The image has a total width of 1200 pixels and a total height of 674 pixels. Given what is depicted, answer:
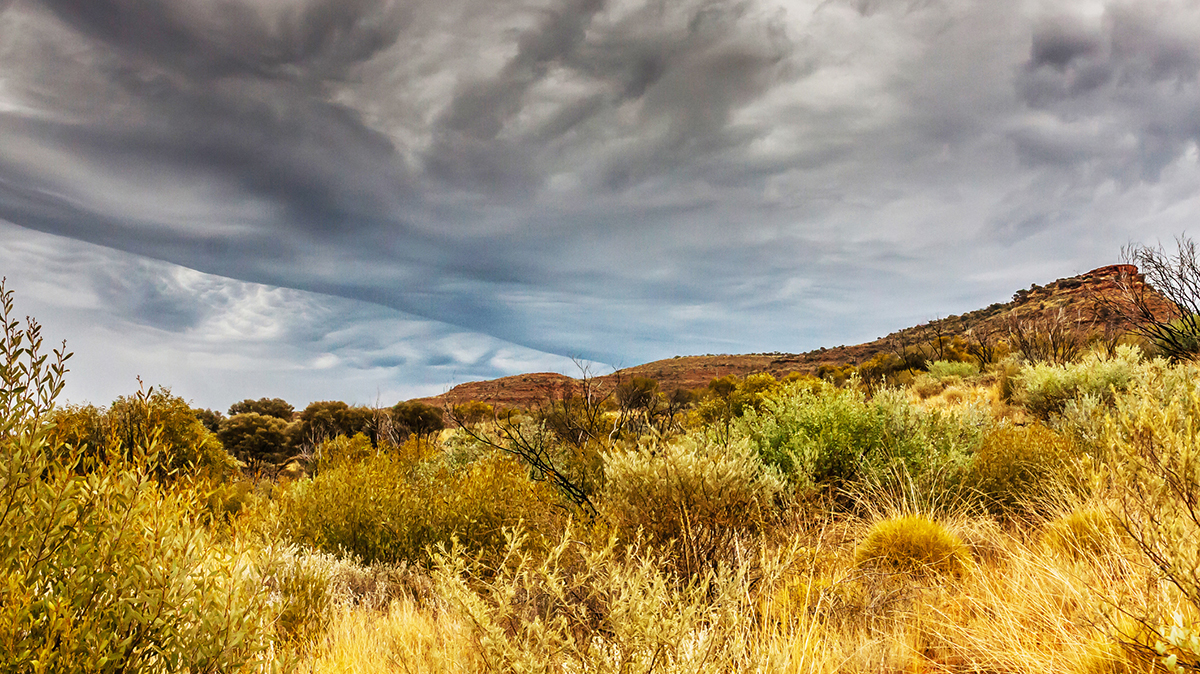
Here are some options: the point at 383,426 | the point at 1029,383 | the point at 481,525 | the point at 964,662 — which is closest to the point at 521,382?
the point at 383,426

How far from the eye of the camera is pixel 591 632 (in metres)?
2.77

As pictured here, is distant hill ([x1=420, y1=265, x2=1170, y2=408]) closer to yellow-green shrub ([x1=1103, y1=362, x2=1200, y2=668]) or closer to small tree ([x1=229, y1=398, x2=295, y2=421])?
small tree ([x1=229, y1=398, x2=295, y2=421])

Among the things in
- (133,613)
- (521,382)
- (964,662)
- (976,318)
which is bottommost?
(964,662)

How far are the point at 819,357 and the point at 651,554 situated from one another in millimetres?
61467

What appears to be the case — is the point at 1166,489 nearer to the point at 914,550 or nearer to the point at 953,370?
the point at 914,550

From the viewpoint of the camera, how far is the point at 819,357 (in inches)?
2393

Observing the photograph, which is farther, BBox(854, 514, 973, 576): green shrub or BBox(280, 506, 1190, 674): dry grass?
BBox(854, 514, 973, 576): green shrub

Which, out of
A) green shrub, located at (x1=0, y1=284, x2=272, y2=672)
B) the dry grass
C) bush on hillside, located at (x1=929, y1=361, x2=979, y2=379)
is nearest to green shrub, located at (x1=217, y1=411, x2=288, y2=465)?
the dry grass

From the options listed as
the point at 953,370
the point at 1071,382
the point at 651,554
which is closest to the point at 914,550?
the point at 651,554

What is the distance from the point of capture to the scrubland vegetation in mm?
1952

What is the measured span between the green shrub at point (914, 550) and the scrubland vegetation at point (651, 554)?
2cm

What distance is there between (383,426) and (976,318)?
5638 centimetres

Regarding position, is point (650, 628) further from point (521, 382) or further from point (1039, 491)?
point (521, 382)

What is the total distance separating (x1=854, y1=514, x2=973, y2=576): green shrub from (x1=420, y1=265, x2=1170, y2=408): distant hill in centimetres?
3062
